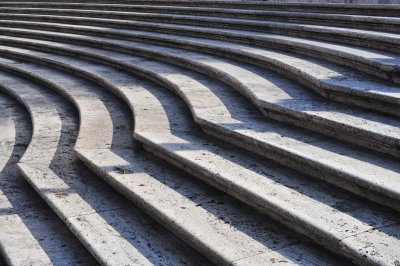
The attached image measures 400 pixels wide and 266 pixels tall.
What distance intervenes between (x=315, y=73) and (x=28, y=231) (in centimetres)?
265

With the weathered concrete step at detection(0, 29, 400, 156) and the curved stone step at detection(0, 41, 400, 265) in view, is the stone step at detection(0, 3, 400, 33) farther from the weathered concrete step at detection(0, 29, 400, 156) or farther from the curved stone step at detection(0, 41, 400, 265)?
the curved stone step at detection(0, 41, 400, 265)

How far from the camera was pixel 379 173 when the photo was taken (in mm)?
2822

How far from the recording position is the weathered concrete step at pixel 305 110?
Result: 10.5ft

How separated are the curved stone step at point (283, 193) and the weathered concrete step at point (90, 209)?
0.47 meters

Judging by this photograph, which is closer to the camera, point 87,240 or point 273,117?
point 87,240

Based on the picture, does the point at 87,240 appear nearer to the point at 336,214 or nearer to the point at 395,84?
the point at 336,214

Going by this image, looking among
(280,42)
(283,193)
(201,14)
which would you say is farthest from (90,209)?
(201,14)

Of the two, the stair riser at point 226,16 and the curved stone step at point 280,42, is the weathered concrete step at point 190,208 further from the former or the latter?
the stair riser at point 226,16

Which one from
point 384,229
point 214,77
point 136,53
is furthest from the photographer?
point 136,53

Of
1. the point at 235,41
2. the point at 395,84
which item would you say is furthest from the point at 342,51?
the point at 235,41

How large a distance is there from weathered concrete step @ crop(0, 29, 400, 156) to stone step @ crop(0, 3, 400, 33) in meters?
1.57

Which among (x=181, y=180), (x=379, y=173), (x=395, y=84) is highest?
(x=395, y=84)

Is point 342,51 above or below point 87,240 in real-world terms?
above

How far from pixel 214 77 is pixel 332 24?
6.63 ft
